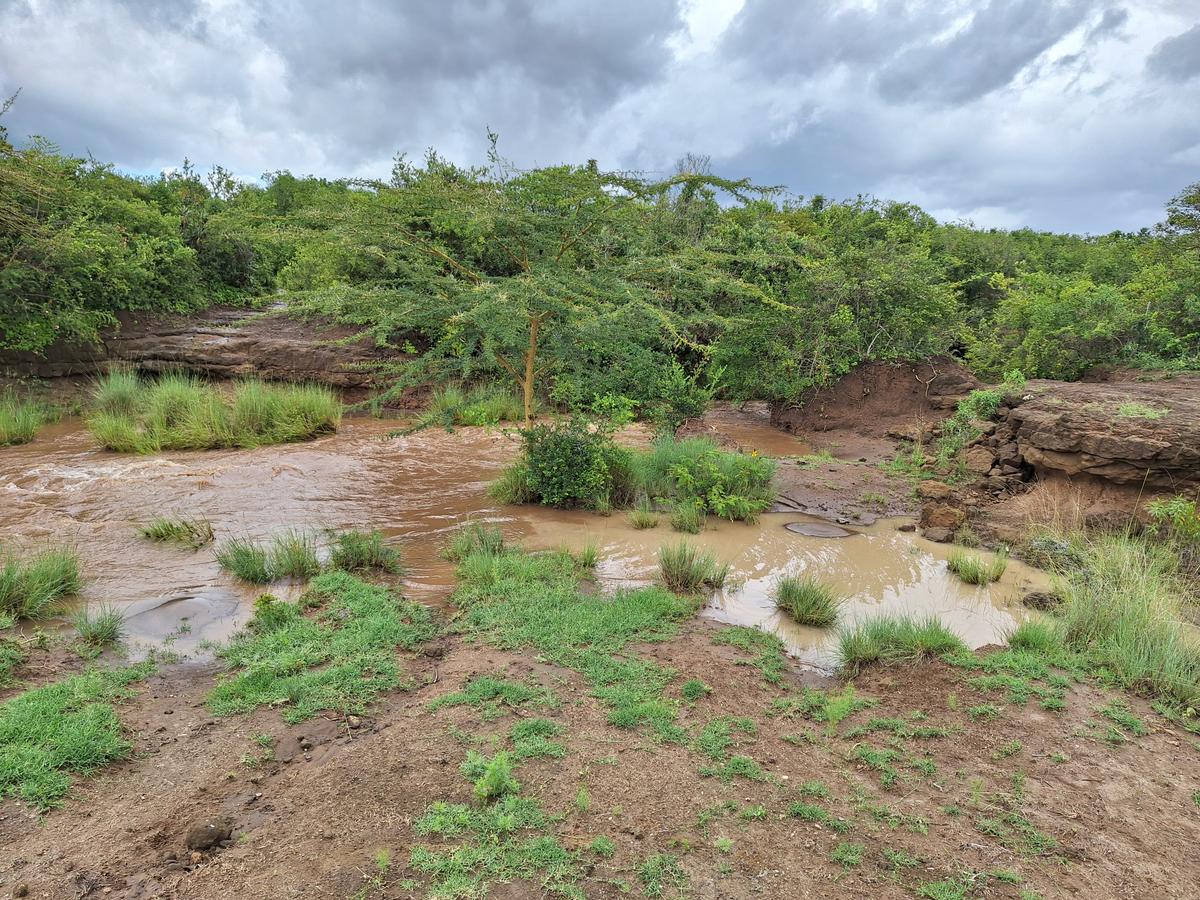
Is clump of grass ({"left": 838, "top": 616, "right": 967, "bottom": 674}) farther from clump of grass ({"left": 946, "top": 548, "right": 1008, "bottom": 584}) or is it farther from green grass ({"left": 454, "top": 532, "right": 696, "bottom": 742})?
clump of grass ({"left": 946, "top": 548, "right": 1008, "bottom": 584})

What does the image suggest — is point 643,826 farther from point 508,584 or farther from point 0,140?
point 0,140

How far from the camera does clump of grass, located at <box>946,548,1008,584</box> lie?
6.43m

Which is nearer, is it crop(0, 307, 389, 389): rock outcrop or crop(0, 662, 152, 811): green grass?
crop(0, 662, 152, 811): green grass

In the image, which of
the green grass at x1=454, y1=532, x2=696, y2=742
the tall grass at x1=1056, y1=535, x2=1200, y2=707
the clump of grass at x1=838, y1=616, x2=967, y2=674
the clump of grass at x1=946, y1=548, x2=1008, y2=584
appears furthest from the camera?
the clump of grass at x1=946, y1=548, x2=1008, y2=584

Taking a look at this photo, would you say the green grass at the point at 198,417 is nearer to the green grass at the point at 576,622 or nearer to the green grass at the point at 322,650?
the green grass at the point at 322,650

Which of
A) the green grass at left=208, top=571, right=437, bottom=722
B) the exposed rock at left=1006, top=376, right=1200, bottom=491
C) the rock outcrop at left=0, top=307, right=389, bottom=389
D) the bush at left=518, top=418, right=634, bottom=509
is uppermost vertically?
the rock outcrop at left=0, top=307, right=389, bottom=389

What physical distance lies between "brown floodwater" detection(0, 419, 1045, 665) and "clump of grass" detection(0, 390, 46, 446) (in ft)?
0.80

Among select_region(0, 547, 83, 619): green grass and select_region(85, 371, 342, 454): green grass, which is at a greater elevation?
select_region(85, 371, 342, 454): green grass

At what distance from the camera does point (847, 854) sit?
2863mm

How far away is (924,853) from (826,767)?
0.70 m

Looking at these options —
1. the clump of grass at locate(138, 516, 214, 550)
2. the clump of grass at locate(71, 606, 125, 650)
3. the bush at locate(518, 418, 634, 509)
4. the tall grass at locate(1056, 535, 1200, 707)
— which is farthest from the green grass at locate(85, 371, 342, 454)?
the tall grass at locate(1056, 535, 1200, 707)

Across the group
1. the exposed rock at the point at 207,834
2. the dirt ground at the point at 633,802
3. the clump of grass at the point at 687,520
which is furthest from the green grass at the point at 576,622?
the exposed rock at the point at 207,834

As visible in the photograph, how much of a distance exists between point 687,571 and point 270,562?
148 inches

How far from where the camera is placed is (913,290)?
1281 centimetres
